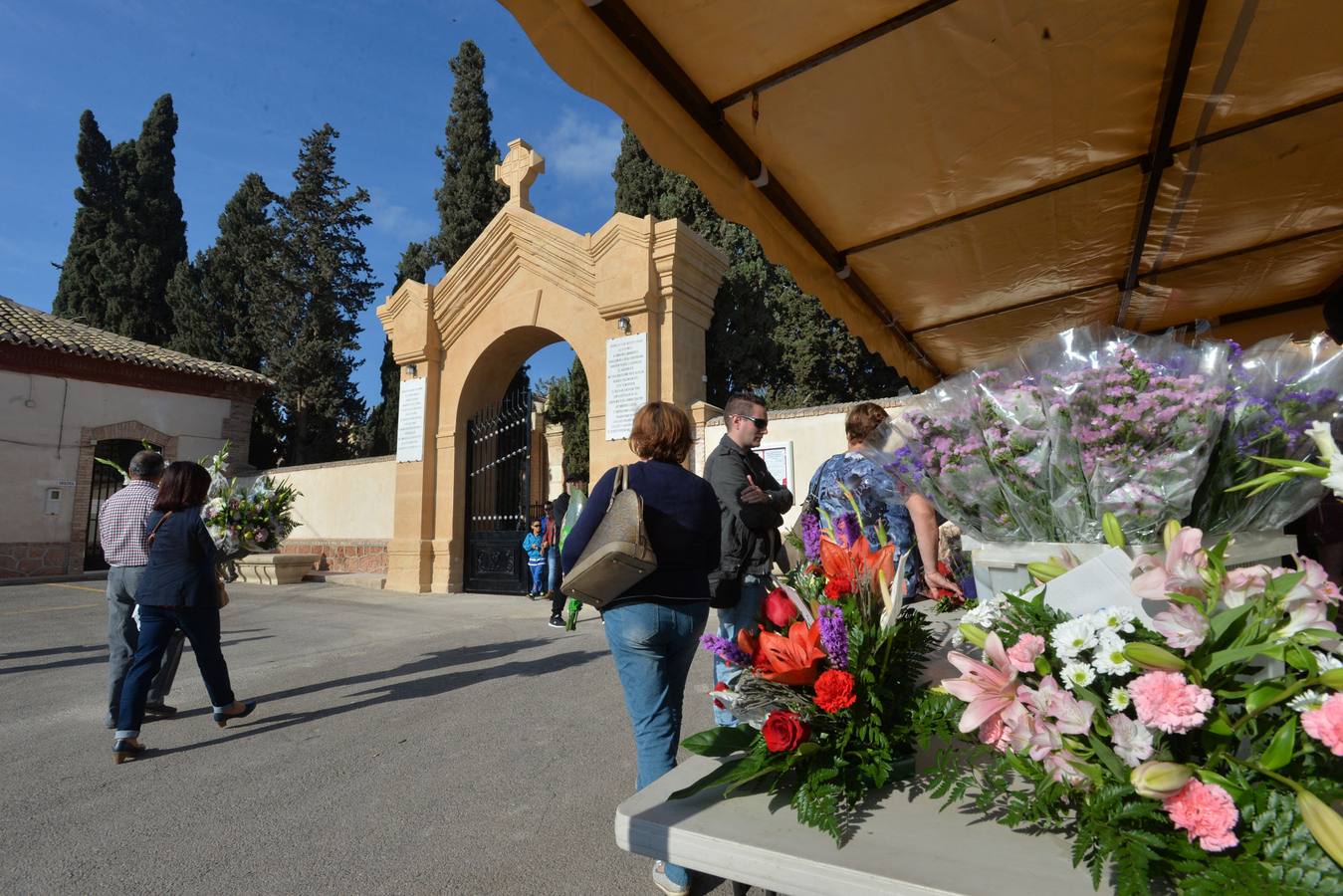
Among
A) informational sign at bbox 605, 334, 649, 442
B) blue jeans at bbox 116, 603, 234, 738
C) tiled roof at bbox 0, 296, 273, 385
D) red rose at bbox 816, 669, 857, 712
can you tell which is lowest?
blue jeans at bbox 116, 603, 234, 738

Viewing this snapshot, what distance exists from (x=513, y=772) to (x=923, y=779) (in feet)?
9.37

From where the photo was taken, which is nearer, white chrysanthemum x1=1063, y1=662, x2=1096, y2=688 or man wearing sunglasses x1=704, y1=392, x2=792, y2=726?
white chrysanthemum x1=1063, y1=662, x2=1096, y2=688

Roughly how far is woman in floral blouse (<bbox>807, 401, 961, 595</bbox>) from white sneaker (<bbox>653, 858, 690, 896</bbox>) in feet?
4.82

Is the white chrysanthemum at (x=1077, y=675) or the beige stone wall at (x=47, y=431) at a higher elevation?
the beige stone wall at (x=47, y=431)

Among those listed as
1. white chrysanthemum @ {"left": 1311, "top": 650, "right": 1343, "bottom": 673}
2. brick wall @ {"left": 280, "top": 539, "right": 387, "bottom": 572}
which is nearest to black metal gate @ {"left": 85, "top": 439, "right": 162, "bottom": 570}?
brick wall @ {"left": 280, "top": 539, "right": 387, "bottom": 572}

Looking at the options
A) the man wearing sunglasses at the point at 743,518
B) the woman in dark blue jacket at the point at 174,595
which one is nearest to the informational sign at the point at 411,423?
the woman in dark blue jacket at the point at 174,595

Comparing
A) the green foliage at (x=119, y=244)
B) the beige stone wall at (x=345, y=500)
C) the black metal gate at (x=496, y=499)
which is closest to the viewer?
the black metal gate at (x=496, y=499)

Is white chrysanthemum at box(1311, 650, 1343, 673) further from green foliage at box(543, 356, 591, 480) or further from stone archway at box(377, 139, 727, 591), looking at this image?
green foliage at box(543, 356, 591, 480)

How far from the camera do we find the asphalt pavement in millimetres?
2715

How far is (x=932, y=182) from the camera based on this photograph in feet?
10.4

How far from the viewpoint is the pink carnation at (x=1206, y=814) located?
2.93 ft

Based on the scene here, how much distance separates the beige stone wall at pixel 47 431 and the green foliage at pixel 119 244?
987cm

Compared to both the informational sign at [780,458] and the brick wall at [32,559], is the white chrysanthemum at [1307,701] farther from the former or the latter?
the brick wall at [32,559]

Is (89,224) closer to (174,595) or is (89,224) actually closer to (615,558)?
(174,595)
